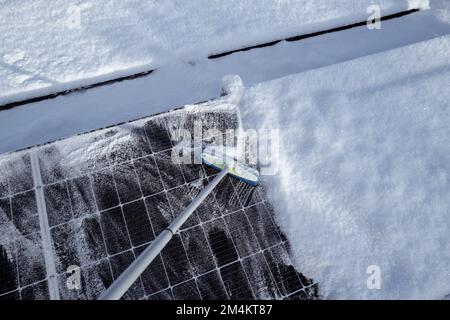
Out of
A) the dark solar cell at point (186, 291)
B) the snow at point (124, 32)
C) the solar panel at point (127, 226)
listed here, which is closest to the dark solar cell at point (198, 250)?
the solar panel at point (127, 226)

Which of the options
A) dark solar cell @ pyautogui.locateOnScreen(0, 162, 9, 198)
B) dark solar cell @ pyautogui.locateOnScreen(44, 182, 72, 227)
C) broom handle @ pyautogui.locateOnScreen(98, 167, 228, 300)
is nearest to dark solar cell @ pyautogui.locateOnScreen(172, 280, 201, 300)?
broom handle @ pyautogui.locateOnScreen(98, 167, 228, 300)

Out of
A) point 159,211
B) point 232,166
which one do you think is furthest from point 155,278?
point 232,166

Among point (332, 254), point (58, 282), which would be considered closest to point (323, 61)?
point (332, 254)

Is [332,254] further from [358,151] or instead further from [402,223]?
[358,151]

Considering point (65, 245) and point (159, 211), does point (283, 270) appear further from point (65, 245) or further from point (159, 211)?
point (65, 245)

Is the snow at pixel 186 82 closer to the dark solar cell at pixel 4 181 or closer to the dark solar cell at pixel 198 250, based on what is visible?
the dark solar cell at pixel 4 181

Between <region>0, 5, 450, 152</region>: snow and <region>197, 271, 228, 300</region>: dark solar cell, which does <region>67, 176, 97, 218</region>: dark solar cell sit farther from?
<region>197, 271, 228, 300</region>: dark solar cell
